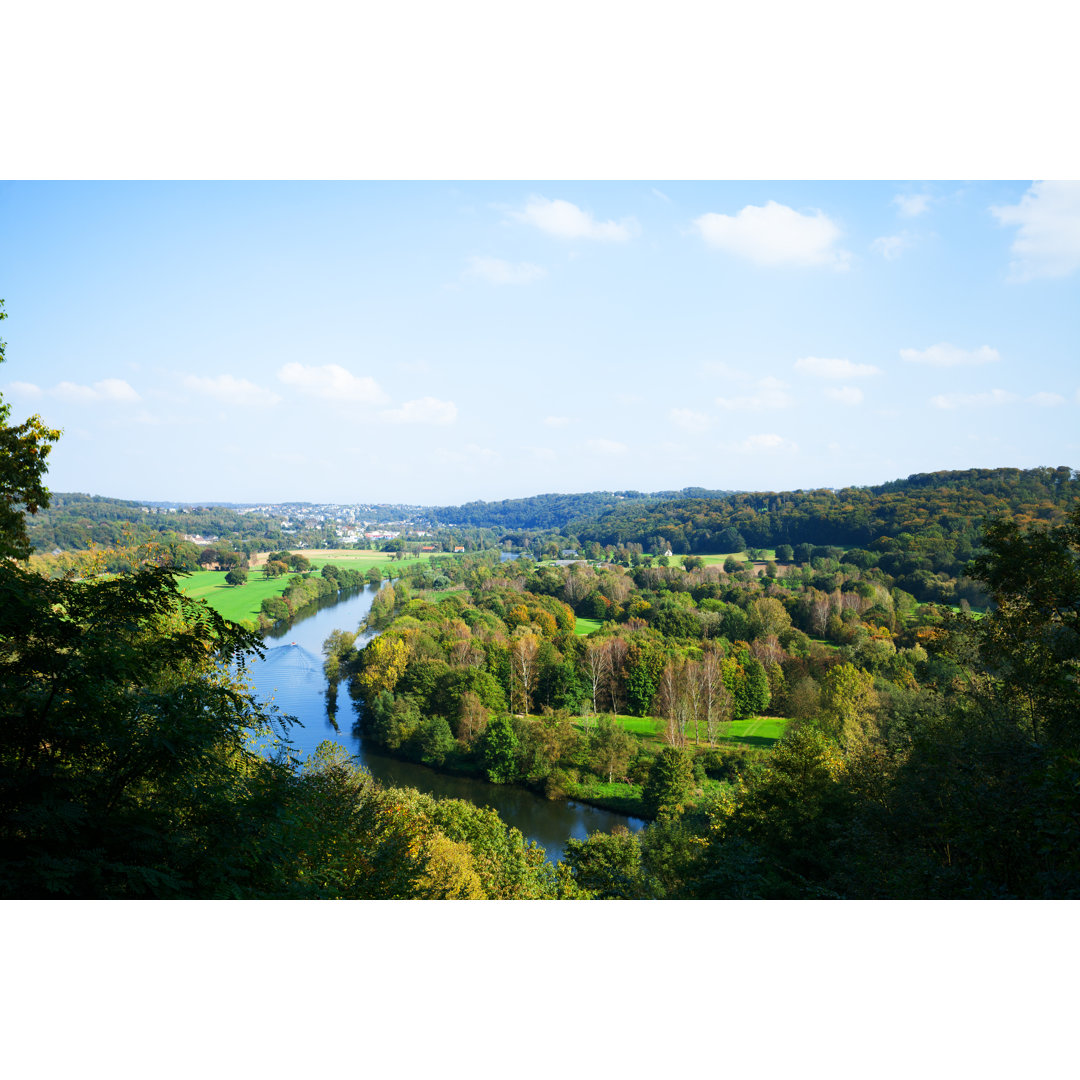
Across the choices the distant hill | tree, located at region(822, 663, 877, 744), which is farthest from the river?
the distant hill

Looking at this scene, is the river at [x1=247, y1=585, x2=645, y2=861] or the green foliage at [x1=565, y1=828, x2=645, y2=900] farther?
the river at [x1=247, y1=585, x2=645, y2=861]

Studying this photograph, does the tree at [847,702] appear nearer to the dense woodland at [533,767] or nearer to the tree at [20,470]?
the dense woodland at [533,767]

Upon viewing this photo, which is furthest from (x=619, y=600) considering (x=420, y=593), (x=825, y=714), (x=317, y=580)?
(x=825, y=714)

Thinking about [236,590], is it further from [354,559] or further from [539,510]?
[539,510]

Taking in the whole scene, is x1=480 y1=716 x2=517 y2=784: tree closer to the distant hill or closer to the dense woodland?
the dense woodland

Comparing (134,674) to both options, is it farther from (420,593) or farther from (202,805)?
(420,593)

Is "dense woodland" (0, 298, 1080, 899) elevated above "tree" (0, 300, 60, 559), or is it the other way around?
"tree" (0, 300, 60, 559)

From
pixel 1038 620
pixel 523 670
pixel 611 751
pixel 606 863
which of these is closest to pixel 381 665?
pixel 523 670
